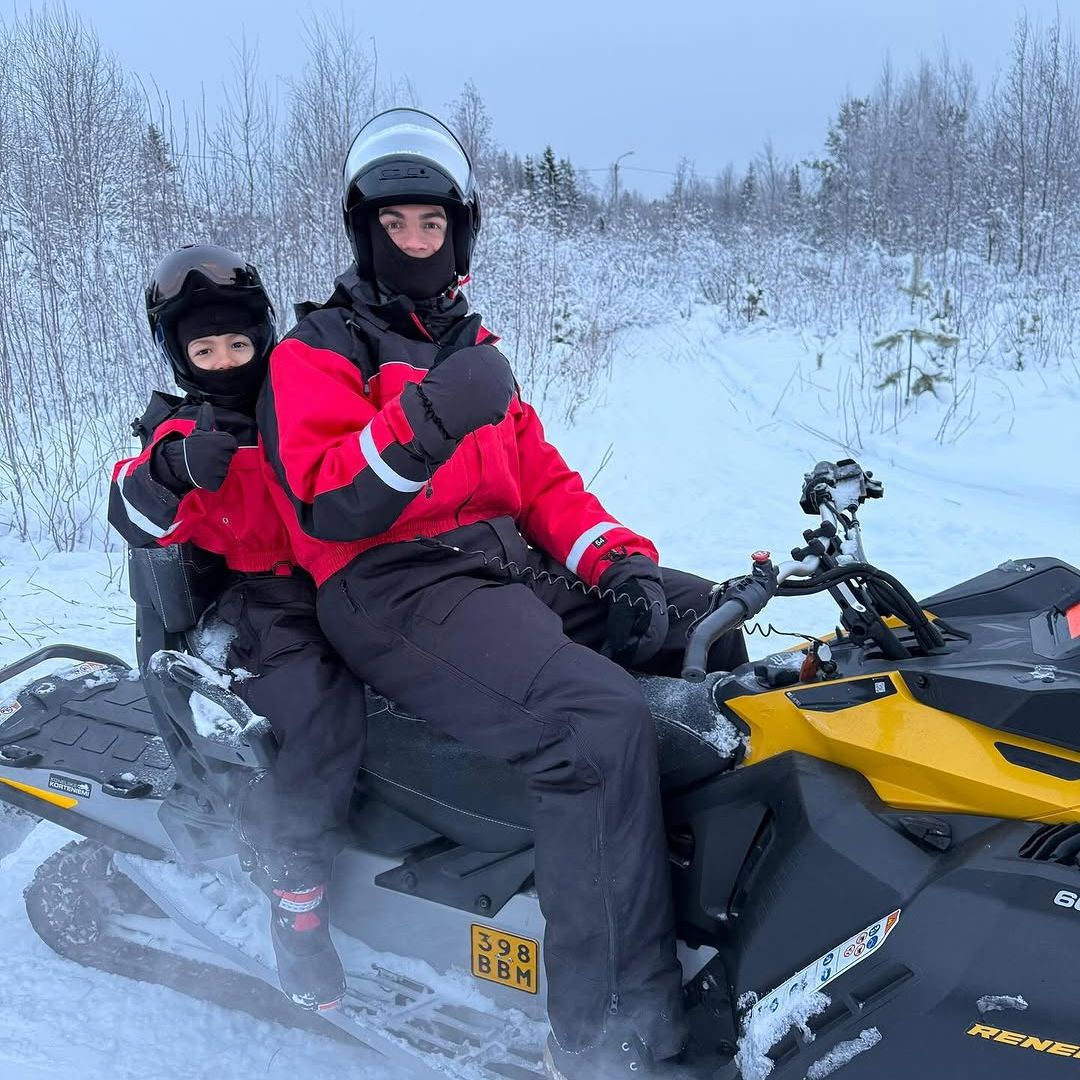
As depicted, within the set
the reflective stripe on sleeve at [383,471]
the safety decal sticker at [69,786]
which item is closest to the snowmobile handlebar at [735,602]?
the reflective stripe on sleeve at [383,471]

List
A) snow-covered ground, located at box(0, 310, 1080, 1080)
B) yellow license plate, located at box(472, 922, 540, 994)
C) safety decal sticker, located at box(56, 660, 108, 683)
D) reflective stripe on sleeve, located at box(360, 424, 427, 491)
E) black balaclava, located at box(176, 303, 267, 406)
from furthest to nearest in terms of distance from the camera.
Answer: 1. safety decal sticker, located at box(56, 660, 108, 683)
2. black balaclava, located at box(176, 303, 267, 406)
3. snow-covered ground, located at box(0, 310, 1080, 1080)
4. yellow license plate, located at box(472, 922, 540, 994)
5. reflective stripe on sleeve, located at box(360, 424, 427, 491)

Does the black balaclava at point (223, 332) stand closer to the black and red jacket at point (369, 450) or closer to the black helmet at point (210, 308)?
the black helmet at point (210, 308)

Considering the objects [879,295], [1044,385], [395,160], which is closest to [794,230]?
[879,295]

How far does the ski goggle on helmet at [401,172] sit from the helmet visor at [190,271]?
28 centimetres

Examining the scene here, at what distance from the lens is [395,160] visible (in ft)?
7.08

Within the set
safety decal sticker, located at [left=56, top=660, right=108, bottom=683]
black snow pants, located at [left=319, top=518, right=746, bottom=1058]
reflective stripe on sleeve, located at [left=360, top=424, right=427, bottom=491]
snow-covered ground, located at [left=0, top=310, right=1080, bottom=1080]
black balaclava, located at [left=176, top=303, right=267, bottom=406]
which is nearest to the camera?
black snow pants, located at [left=319, top=518, right=746, bottom=1058]

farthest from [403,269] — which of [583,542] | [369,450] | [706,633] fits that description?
[706,633]

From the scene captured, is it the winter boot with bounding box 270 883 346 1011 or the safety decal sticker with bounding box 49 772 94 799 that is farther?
the safety decal sticker with bounding box 49 772 94 799

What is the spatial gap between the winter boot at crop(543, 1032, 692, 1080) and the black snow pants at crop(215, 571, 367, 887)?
600mm

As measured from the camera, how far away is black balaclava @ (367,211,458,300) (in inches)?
86.1

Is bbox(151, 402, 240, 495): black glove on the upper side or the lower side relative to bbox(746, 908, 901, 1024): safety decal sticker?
upper

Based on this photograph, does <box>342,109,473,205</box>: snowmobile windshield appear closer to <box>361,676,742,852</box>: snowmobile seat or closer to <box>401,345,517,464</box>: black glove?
<box>401,345,517,464</box>: black glove

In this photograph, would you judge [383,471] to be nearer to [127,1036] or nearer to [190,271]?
[190,271]

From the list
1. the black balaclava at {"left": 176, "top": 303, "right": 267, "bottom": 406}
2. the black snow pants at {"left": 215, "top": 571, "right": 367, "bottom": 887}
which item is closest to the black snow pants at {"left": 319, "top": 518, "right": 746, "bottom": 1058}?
the black snow pants at {"left": 215, "top": 571, "right": 367, "bottom": 887}
